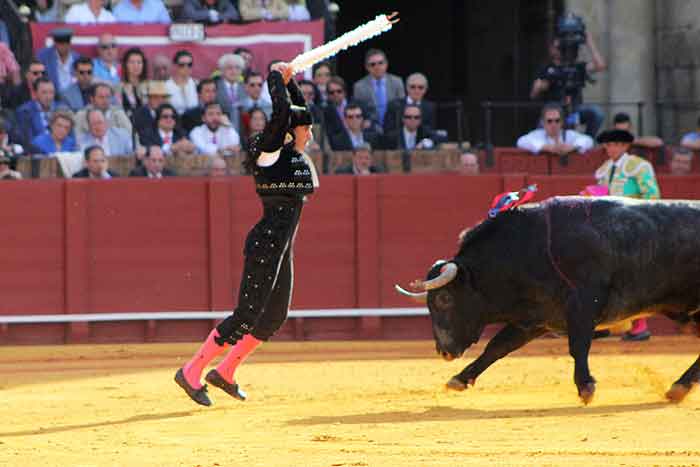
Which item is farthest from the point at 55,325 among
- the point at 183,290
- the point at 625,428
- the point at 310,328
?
the point at 625,428

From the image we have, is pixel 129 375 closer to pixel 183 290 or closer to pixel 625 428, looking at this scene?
pixel 183 290

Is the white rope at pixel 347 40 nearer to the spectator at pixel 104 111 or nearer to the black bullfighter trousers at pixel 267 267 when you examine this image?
the black bullfighter trousers at pixel 267 267

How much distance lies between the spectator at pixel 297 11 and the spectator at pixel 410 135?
4.73 ft

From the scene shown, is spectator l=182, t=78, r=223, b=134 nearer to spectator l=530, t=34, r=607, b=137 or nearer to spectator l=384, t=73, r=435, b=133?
spectator l=384, t=73, r=435, b=133

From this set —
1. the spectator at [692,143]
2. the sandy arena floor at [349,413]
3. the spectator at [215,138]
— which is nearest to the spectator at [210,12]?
the spectator at [215,138]

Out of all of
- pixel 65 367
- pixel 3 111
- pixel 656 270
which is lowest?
pixel 65 367

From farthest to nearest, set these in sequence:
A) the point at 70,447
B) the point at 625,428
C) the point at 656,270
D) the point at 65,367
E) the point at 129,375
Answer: the point at 65,367 < the point at 129,375 < the point at 656,270 < the point at 625,428 < the point at 70,447

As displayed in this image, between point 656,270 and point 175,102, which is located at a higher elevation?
point 175,102

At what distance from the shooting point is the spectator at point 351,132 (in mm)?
12570

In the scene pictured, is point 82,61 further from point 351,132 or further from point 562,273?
point 562,273

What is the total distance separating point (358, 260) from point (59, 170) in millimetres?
2334

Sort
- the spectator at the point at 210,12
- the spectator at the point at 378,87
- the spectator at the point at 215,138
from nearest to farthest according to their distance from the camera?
the spectator at the point at 215,138
the spectator at the point at 378,87
the spectator at the point at 210,12

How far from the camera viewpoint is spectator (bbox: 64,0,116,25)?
12844 mm

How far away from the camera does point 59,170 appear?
39.7 feet
